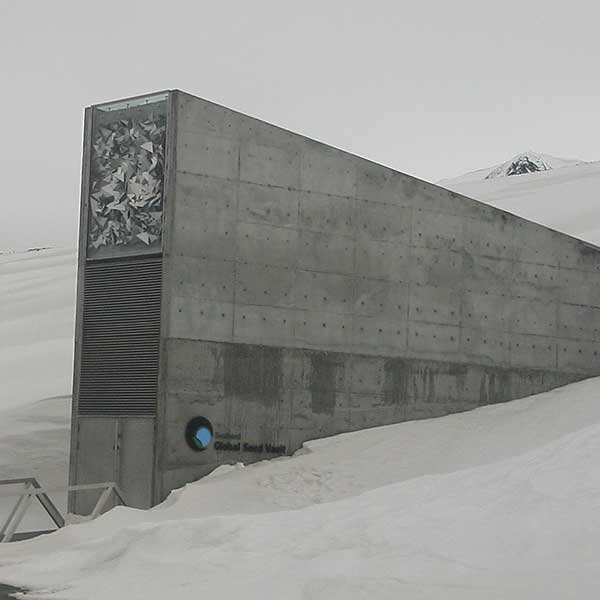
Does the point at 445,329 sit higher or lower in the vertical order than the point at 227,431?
higher

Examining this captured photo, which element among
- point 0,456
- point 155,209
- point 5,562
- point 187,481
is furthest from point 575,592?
point 0,456

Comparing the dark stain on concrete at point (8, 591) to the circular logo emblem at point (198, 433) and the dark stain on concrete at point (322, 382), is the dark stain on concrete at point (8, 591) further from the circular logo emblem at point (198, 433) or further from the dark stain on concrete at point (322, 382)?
the dark stain on concrete at point (322, 382)

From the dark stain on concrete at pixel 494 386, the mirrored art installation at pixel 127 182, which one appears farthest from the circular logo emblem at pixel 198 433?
the dark stain on concrete at pixel 494 386

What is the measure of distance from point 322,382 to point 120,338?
3.10 metres

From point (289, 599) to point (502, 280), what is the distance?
1142 cm

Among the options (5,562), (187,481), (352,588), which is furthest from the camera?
(187,481)

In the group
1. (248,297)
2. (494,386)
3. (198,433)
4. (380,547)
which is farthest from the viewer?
(494,386)

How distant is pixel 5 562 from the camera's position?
37.6ft

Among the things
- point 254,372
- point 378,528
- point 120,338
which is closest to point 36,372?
point 120,338

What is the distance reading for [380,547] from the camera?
31.0 ft

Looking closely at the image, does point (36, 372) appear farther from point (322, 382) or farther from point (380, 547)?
point (380, 547)

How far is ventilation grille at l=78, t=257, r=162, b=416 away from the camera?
1614 cm

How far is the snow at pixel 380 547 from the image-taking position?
848 cm

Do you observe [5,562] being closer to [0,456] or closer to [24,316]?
[0,456]
